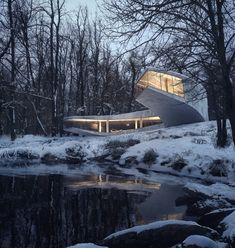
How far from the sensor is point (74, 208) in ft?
43.3

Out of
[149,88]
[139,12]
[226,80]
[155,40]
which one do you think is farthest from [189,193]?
[149,88]

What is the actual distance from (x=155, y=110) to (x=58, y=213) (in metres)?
31.5

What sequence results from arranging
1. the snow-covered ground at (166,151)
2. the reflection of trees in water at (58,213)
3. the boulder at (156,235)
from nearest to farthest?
the boulder at (156,235), the reflection of trees in water at (58,213), the snow-covered ground at (166,151)

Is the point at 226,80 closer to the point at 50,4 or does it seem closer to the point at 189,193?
the point at 189,193

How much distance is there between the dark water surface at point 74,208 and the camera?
1021 centimetres

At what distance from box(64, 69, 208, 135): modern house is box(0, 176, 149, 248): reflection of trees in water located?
16.7 m

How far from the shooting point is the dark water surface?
402 inches

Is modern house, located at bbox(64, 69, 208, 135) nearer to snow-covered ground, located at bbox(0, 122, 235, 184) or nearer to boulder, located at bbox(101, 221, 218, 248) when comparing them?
snow-covered ground, located at bbox(0, 122, 235, 184)

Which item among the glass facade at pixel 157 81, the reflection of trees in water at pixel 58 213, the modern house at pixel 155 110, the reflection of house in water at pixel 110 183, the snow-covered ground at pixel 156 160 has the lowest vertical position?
the reflection of trees in water at pixel 58 213

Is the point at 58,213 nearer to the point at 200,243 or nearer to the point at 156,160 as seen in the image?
the point at 200,243

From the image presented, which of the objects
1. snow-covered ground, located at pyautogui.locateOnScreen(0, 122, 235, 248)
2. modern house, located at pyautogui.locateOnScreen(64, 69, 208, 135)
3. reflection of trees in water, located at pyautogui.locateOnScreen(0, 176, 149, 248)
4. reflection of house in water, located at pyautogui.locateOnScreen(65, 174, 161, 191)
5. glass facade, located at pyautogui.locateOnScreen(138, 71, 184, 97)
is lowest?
reflection of trees in water, located at pyautogui.locateOnScreen(0, 176, 149, 248)

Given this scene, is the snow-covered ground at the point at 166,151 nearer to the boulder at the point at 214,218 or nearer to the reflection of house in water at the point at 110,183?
the reflection of house in water at the point at 110,183

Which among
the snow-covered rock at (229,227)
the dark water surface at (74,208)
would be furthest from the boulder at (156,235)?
the dark water surface at (74,208)

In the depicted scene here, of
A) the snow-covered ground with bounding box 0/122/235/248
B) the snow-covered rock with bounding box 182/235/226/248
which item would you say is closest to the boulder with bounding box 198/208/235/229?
the snow-covered rock with bounding box 182/235/226/248
